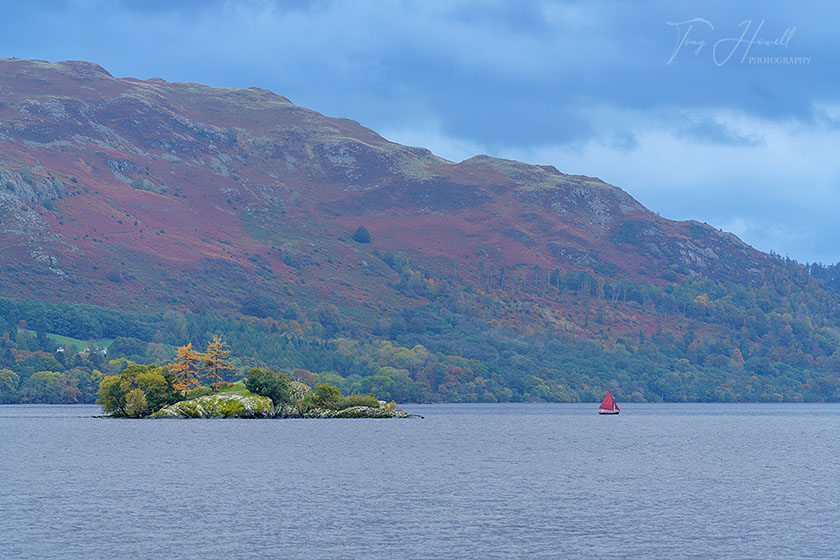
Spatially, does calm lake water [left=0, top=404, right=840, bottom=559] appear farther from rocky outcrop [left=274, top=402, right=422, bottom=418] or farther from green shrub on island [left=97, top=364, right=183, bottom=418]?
rocky outcrop [left=274, top=402, right=422, bottom=418]

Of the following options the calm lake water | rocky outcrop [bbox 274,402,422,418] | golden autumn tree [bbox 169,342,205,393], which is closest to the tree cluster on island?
golden autumn tree [bbox 169,342,205,393]

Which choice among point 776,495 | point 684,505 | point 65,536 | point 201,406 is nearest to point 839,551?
point 684,505

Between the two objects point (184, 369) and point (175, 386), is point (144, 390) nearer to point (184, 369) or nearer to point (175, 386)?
point (175, 386)

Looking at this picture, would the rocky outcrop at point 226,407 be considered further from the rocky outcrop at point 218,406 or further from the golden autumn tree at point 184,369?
the golden autumn tree at point 184,369

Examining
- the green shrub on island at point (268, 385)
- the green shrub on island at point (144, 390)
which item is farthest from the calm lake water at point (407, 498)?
the green shrub on island at point (268, 385)

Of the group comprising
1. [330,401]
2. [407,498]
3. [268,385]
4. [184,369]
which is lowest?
[407,498]

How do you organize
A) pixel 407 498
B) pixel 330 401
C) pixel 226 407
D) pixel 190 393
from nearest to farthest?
pixel 407 498
pixel 226 407
pixel 190 393
pixel 330 401

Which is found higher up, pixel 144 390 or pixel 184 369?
pixel 184 369

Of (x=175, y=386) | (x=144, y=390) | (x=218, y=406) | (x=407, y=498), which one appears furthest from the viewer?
(x=218, y=406)

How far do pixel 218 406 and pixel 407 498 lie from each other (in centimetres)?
10318

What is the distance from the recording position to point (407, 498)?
73.8 m

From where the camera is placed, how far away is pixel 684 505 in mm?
70500

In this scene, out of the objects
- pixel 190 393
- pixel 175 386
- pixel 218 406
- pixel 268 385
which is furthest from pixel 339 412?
pixel 175 386

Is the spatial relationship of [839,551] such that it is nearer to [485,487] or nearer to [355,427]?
[485,487]
